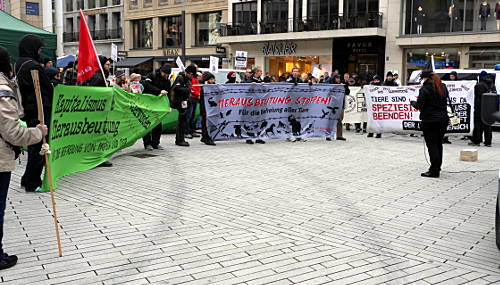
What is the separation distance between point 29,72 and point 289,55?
3221cm

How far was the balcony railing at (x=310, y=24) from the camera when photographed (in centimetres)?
3319

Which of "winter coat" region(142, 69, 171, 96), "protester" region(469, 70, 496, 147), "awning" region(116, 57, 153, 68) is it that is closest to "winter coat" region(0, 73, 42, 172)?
"winter coat" region(142, 69, 171, 96)

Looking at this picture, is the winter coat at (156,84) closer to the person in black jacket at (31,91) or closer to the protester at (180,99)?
the protester at (180,99)

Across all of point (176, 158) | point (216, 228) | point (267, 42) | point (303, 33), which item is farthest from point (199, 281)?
point (267, 42)

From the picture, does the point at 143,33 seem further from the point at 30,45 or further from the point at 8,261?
the point at 8,261

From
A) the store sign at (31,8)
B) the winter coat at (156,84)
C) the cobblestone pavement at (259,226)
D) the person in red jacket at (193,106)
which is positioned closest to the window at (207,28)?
the store sign at (31,8)

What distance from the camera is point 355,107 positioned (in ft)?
52.6

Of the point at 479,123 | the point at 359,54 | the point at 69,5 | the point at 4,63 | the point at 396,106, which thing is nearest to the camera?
the point at 4,63

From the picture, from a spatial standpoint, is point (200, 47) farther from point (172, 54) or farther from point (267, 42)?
point (267, 42)

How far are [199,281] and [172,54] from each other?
43.7m

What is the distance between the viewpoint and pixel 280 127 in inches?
535

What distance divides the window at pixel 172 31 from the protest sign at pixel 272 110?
3385 cm

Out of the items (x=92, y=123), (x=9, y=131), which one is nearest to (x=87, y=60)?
(x=92, y=123)

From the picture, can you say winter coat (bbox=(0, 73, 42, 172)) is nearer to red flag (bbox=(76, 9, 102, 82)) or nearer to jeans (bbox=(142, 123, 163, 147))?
red flag (bbox=(76, 9, 102, 82))
